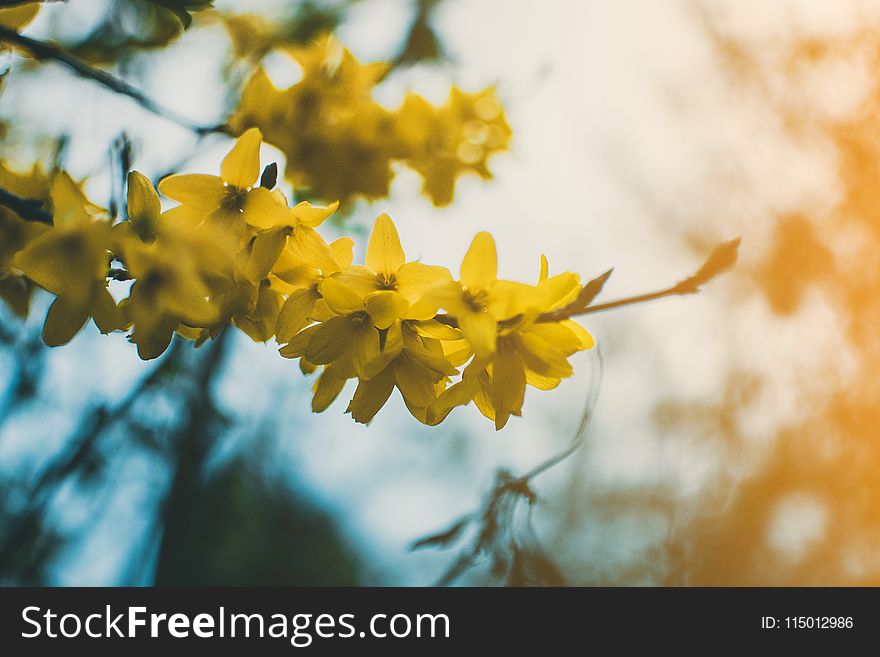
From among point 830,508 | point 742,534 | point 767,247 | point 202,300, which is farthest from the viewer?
point 767,247

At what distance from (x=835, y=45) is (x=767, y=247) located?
80 cm

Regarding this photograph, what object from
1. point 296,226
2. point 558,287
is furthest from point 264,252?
point 558,287

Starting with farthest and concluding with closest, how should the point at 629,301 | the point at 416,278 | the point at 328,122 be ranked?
1. the point at 328,122
2. the point at 416,278
3. the point at 629,301

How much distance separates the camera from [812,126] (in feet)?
8.36

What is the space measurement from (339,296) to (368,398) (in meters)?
0.15

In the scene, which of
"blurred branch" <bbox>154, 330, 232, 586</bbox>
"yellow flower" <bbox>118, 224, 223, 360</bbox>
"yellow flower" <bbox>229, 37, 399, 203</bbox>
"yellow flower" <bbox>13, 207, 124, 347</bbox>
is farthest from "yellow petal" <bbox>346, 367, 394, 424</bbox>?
"blurred branch" <bbox>154, 330, 232, 586</bbox>

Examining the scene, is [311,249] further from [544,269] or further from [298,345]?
[544,269]

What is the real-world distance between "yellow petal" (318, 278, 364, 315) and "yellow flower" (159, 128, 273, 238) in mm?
141

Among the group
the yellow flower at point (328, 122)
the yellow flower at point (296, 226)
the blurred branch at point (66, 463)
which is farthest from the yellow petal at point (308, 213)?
the blurred branch at point (66, 463)

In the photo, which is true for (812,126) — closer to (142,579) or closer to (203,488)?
(203,488)

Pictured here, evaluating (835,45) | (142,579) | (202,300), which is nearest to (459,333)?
(202,300)

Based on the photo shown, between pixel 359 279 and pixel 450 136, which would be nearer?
pixel 359 279

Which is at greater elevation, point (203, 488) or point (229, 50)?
point (229, 50)

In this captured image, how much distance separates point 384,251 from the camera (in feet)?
2.87
